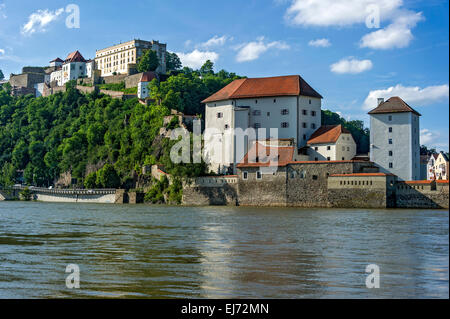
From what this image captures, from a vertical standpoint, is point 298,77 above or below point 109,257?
above

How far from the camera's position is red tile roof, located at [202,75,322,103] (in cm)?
6128

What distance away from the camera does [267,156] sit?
2191 inches

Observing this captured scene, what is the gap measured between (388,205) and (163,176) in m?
27.1

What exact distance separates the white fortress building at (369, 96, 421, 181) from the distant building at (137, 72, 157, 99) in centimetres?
4590

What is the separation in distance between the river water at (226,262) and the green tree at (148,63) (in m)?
76.8

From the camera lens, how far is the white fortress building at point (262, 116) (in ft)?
198

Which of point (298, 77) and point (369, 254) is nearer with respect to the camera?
point (369, 254)

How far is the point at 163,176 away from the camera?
213ft

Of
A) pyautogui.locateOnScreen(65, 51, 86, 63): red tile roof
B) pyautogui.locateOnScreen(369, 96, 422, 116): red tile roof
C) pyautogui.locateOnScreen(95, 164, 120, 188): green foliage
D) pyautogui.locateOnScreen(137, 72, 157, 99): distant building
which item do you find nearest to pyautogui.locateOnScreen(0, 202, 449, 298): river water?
pyautogui.locateOnScreen(369, 96, 422, 116): red tile roof
